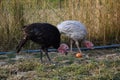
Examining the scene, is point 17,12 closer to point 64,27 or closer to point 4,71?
point 64,27

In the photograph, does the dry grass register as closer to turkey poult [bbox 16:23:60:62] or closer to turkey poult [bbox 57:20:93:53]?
turkey poult [bbox 57:20:93:53]

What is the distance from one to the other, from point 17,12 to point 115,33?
2218 mm

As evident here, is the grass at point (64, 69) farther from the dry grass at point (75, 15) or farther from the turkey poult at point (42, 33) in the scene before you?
the dry grass at point (75, 15)

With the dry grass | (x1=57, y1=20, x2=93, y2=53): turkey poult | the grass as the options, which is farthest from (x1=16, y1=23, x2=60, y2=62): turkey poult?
the dry grass

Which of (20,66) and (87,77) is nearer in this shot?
(87,77)

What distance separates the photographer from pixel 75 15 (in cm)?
875

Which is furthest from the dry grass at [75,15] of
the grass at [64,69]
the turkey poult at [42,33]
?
the turkey poult at [42,33]

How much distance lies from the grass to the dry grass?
1.25 metres

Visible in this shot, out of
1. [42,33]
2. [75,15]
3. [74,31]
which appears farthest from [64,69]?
[75,15]

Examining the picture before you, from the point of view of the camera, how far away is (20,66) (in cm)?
642

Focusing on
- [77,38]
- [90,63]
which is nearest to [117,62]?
[90,63]

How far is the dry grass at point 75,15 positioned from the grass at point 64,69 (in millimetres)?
1249

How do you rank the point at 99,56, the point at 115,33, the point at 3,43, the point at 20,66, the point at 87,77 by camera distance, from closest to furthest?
the point at 87,77, the point at 20,66, the point at 99,56, the point at 3,43, the point at 115,33

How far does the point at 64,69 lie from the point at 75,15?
2.73m
